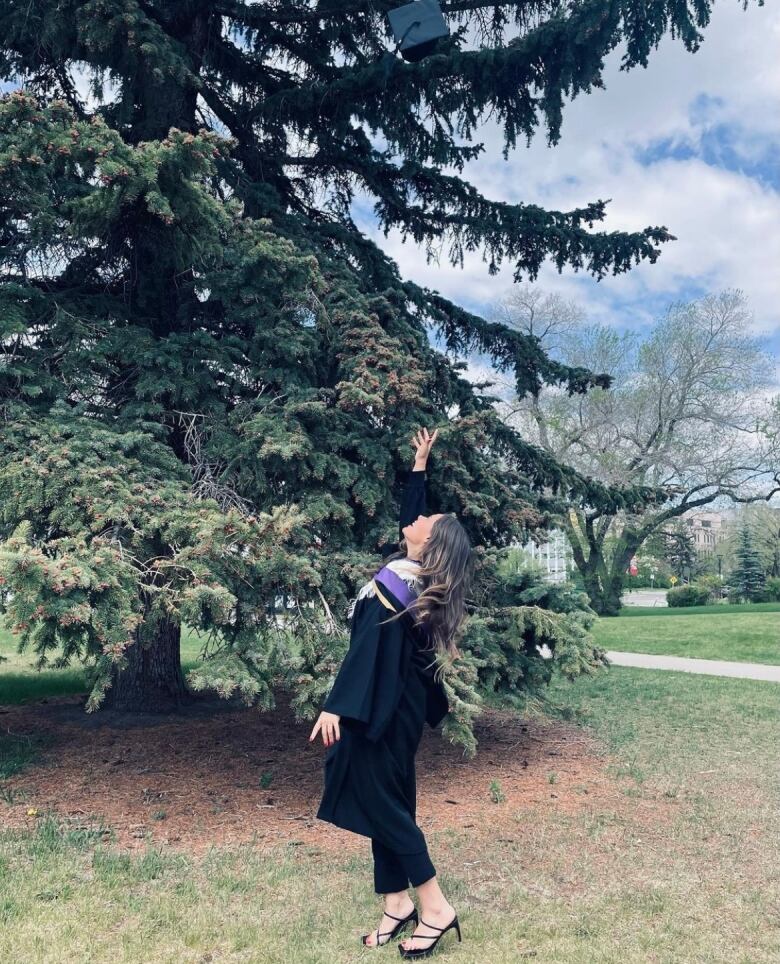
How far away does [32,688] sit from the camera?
9969 mm

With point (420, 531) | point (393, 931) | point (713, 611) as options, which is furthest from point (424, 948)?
point (713, 611)

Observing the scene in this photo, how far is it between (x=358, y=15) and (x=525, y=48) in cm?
211

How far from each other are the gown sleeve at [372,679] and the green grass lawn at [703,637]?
1257 centimetres

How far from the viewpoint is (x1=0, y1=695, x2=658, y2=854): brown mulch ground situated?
15.6 feet

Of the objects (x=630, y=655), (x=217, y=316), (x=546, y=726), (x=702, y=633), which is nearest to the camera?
(x=217, y=316)

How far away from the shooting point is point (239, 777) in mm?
5820

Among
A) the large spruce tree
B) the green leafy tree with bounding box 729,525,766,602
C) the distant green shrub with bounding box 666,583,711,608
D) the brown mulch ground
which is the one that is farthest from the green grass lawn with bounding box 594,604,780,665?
the green leafy tree with bounding box 729,525,766,602

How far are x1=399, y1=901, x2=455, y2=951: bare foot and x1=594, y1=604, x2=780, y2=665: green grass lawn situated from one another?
12.3 m

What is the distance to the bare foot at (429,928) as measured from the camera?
9.93 ft

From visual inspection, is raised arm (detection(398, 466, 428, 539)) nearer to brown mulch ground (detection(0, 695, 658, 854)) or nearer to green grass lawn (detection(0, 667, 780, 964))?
green grass lawn (detection(0, 667, 780, 964))

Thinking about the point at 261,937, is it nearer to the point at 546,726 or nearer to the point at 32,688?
the point at 546,726

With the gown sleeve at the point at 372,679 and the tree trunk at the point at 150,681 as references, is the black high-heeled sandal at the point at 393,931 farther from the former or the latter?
the tree trunk at the point at 150,681

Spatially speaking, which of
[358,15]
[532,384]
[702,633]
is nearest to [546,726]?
[532,384]

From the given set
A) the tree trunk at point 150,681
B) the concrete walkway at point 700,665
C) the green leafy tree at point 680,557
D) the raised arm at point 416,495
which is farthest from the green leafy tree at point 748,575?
the raised arm at point 416,495
